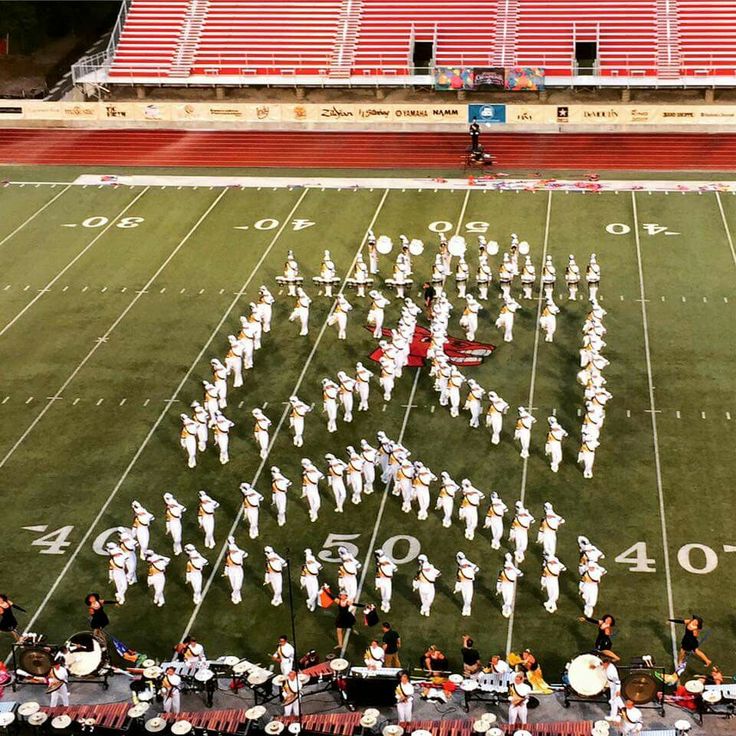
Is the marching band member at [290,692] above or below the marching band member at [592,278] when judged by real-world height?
above

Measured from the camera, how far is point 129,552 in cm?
1722

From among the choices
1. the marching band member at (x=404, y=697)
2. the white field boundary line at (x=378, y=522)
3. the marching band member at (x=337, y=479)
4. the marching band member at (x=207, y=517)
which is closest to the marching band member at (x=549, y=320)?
the white field boundary line at (x=378, y=522)

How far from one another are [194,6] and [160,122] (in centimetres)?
628

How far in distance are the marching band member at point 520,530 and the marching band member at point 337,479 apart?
8.32ft

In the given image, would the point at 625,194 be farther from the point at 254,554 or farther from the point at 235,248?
the point at 254,554

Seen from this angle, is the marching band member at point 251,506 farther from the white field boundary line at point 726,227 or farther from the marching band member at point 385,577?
the white field boundary line at point 726,227

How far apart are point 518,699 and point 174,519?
18.4 ft

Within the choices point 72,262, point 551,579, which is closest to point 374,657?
point 551,579

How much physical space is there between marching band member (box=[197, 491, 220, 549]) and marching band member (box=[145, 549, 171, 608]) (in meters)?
1.01

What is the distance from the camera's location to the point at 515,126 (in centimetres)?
3572

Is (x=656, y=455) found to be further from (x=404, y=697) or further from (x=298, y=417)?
(x=404, y=697)

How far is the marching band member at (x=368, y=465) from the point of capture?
19.1m

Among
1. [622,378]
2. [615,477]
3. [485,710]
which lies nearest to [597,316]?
[622,378]

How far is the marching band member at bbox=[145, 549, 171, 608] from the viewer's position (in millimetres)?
16828
